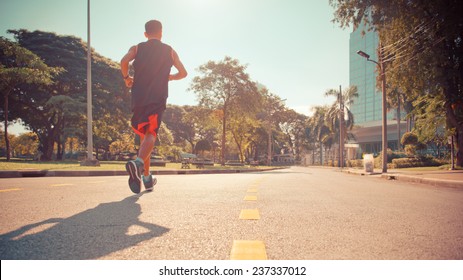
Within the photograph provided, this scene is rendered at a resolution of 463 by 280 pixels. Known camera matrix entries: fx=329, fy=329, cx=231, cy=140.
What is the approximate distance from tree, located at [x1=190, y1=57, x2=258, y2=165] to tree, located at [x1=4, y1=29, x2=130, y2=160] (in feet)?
26.2

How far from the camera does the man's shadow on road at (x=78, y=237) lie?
1894 millimetres

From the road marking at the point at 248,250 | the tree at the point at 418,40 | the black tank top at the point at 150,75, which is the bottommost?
the road marking at the point at 248,250

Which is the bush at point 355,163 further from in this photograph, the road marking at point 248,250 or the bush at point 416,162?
the road marking at point 248,250

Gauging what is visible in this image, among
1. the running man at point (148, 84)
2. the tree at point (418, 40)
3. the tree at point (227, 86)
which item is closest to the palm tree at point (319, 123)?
the tree at point (227, 86)

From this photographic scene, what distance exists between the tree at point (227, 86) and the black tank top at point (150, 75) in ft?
96.1

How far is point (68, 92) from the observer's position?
3122 centimetres

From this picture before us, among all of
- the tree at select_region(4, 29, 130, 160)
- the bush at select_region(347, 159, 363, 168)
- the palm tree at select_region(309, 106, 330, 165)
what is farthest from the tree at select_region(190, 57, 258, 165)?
the palm tree at select_region(309, 106, 330, 165)

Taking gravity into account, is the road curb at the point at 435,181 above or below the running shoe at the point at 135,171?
below

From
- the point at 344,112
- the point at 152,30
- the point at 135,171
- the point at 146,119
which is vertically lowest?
the point at 135,171

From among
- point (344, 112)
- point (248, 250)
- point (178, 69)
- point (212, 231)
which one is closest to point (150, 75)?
point (178, 69)

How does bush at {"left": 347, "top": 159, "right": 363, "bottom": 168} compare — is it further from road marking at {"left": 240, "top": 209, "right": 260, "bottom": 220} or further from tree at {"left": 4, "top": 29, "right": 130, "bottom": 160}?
road marking at {"left": 240, "top": 209, "right": 260, "bottom": 220}

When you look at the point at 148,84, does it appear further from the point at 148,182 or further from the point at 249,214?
the point at 249,214

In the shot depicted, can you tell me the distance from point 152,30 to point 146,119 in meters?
1.43
